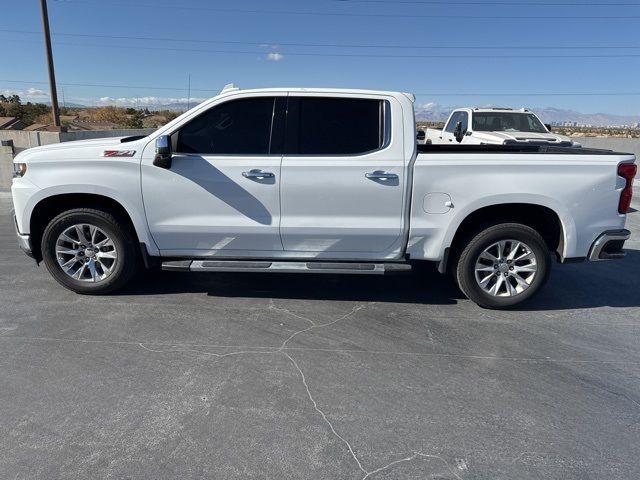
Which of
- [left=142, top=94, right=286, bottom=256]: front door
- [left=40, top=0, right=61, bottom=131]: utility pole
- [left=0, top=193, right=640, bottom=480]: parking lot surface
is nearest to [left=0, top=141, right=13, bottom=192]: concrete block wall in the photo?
[left=40, top=0, right=61, bottom=131]: utility pole

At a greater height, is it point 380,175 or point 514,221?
point 380,175

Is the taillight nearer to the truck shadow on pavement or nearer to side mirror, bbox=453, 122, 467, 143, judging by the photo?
the truck shadow on pavement

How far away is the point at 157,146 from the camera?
14.1 feet

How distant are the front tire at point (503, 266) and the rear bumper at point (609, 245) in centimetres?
42

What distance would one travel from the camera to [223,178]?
449 cm

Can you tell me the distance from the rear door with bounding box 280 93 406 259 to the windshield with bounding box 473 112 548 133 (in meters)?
9.50

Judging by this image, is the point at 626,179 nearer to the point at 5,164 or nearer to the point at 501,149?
the point at 501,149

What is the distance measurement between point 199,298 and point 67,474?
2.52m

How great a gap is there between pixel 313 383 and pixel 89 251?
2.80 metres

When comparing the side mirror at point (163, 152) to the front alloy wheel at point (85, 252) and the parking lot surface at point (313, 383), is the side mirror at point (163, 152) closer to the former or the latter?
the front alloy wheel at point (85, 252)

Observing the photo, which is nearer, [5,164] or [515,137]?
[5,164]

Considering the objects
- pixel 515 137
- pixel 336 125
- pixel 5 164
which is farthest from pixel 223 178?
pixel 515 137

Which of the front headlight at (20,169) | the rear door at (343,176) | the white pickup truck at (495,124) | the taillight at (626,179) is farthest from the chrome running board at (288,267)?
the white pickup truck at (495,124)

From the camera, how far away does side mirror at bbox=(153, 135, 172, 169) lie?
4.29m
